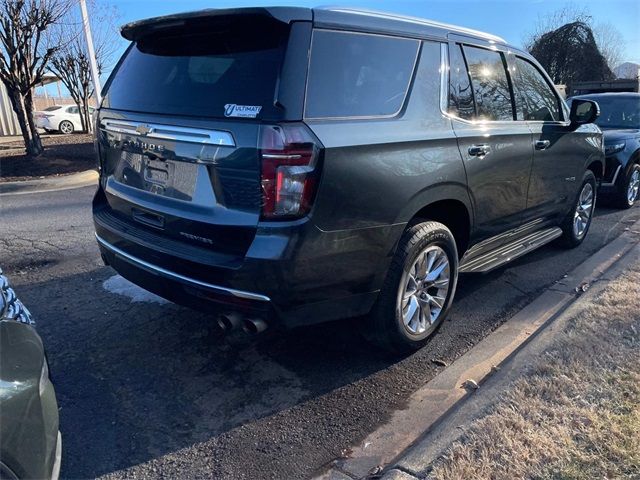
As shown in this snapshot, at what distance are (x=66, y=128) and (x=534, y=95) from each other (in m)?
26.1

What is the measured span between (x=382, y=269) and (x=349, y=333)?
37.0 inches

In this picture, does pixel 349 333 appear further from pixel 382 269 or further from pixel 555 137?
pixel 555 137

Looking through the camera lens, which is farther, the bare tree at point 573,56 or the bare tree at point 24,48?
the bare tree at point 573,56

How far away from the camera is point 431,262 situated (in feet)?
11.3

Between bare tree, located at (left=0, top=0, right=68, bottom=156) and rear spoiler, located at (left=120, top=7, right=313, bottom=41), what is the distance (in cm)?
958

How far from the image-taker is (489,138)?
376 centimetres

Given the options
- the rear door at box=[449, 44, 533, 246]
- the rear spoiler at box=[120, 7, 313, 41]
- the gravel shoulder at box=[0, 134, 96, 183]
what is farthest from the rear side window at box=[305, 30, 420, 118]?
the gravel shoulder at box=[0, 134, 96, 183]

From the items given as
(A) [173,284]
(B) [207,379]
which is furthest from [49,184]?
(A) [173,284]

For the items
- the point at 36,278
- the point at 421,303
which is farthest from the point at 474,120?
the point at 36,278

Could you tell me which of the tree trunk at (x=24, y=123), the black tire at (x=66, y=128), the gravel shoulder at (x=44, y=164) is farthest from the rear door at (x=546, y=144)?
the black tire at (x=66, y=128)

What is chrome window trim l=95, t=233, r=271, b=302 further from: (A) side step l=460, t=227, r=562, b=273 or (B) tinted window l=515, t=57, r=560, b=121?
(B) tinted window l=515, t=57, r=560, b=121

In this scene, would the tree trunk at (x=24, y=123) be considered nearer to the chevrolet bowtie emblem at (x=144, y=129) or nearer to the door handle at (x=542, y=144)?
the chevrolet bowtie emblem at (x=144, y=129)

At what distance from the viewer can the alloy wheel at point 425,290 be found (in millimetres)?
3316

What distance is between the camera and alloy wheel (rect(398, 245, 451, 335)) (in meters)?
3.32
